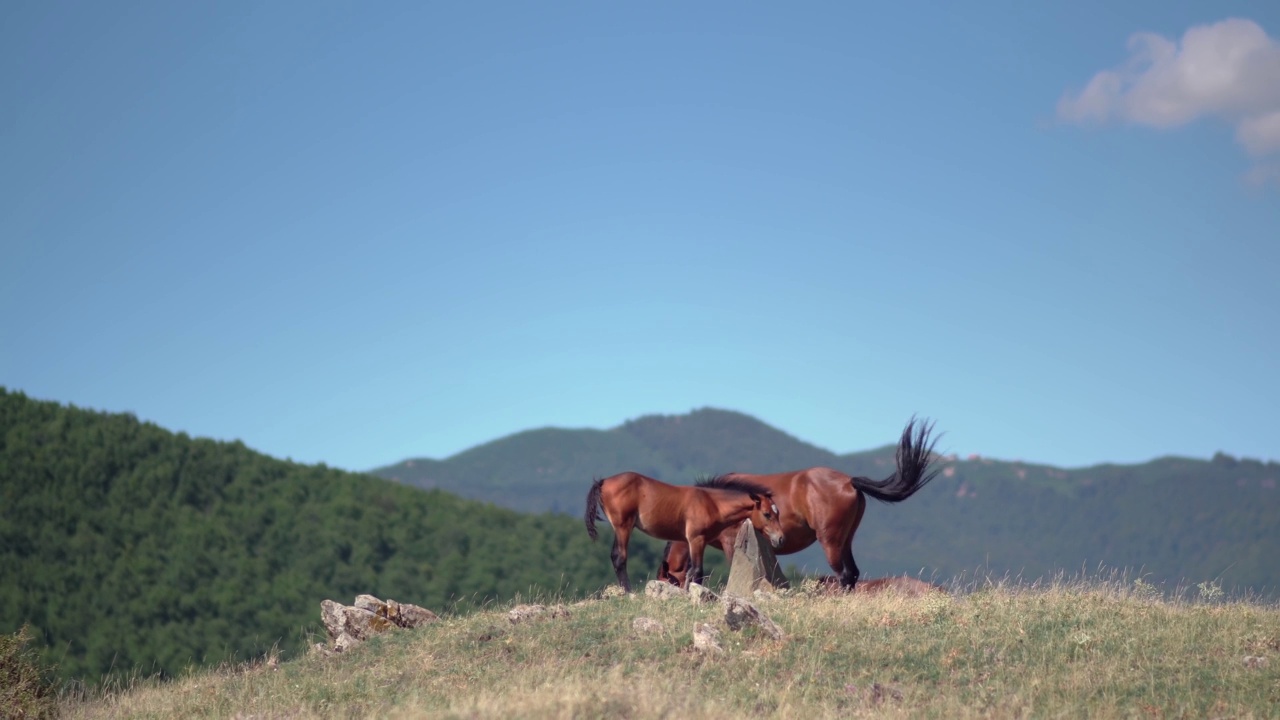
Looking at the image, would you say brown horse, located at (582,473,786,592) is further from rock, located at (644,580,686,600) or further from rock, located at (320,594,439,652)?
rock, located at (320,594,439,652)

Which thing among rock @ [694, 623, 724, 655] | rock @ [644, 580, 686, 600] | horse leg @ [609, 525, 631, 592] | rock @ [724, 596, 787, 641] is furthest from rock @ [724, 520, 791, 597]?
rock @ [694, 623, 724, 655]

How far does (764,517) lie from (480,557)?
4250 cm

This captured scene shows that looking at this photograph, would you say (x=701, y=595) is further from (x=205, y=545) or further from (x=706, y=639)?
(x=205, y=545)

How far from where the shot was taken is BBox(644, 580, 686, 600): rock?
1541 cm

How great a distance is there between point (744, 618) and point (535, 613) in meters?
3.24

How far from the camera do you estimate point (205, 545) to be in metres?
52.3

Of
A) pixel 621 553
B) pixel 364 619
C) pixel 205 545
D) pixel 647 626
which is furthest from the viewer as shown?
pixel 205 545

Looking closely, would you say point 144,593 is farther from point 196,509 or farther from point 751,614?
point 751,614

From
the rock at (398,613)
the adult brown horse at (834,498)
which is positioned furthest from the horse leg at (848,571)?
the rock at (398,613)

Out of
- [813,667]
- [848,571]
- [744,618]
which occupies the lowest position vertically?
[813,667]

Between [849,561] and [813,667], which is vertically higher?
[849,561]

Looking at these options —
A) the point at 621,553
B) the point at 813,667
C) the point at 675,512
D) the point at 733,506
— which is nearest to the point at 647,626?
the point at 813,667

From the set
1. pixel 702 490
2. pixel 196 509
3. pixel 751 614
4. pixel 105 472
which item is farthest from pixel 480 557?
pixel 751 614

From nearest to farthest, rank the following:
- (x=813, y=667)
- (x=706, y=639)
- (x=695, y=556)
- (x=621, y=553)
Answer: (x=813, y=667), (x=706, y=639), (x=621, y=553), (x=695, y=556)
